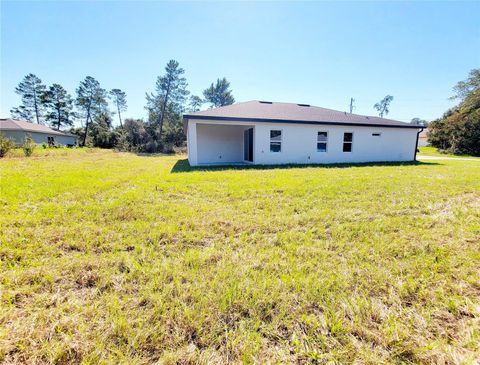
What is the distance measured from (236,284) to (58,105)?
53523 millimetres

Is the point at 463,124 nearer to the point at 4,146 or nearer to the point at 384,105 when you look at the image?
the point at 4,146

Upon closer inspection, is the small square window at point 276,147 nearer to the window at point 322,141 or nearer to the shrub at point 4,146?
the window at point 322,141

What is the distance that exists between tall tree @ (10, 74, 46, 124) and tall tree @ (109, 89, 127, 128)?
1162 cm

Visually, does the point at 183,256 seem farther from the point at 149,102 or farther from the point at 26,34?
the point at 149,102

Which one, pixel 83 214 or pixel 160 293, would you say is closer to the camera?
pixel 160 293

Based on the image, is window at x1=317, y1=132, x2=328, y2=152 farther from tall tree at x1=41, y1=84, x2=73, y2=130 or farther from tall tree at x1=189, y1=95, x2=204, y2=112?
tall tree at x1=41, y1=84, x2=73, y2=130

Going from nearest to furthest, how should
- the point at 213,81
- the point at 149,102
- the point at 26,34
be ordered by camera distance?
the point at 26,34, the point at 149,102, the point at 213,81

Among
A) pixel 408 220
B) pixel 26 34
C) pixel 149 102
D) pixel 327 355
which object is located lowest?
pixel 327 355

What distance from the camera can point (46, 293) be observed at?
71.1 inches

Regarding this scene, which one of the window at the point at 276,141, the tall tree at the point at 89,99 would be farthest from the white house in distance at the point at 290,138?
the tall tree at the point at 89,99

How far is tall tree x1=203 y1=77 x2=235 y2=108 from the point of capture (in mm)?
39938

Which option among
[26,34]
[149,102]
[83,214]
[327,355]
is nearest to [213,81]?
[149,102]

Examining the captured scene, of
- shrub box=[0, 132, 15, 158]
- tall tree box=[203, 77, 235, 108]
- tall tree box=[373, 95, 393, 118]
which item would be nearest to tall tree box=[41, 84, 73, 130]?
tall tree box=[203, 77, 235, 108]

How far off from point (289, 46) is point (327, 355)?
43.4 ft
